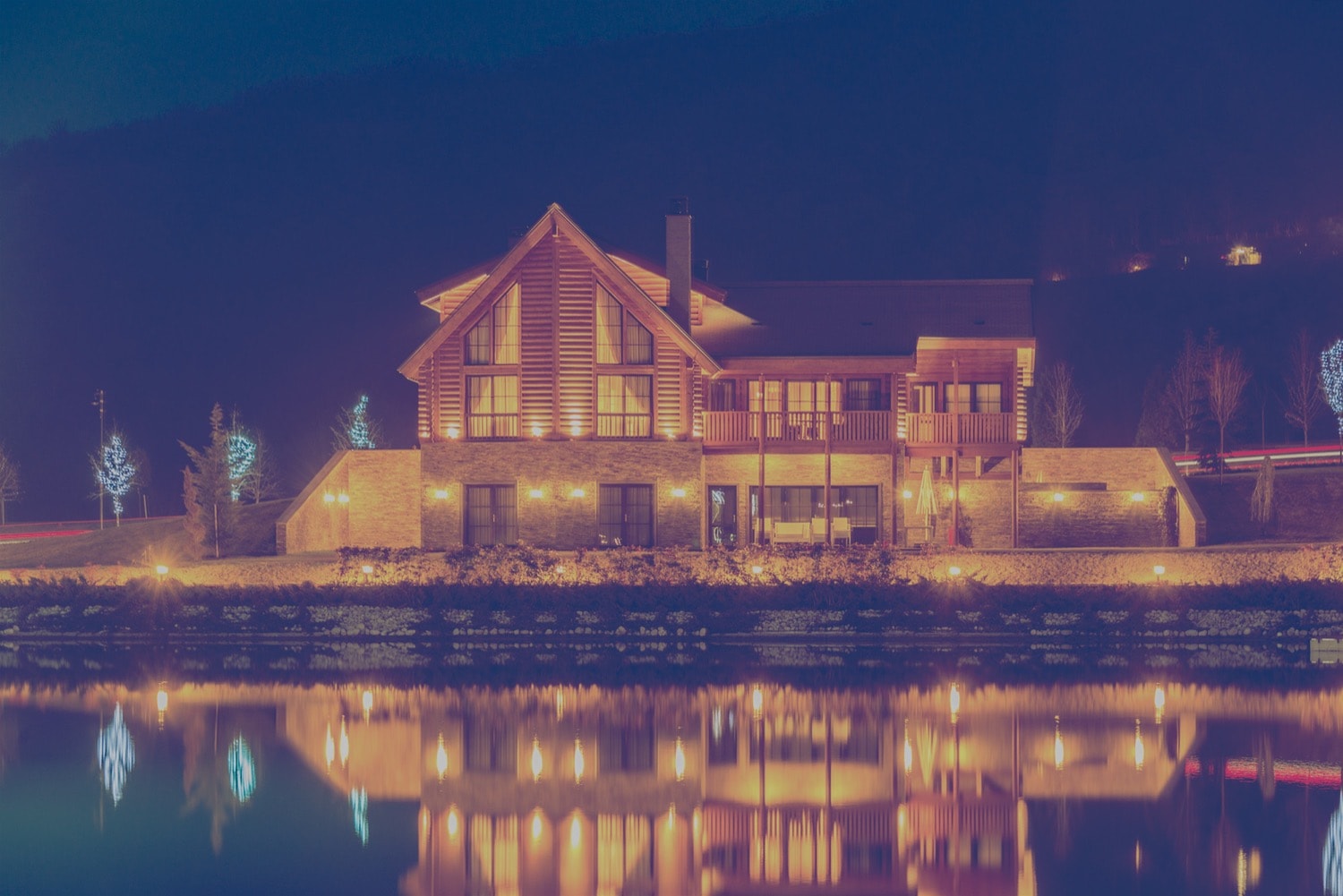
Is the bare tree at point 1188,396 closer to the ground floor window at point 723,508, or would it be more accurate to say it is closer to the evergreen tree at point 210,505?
the ground floor window at point 723,508

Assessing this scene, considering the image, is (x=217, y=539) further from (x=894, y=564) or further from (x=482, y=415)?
(x=894, y=564)

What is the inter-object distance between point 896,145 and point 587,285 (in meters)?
109

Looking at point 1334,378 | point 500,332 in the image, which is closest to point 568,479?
point 500,332

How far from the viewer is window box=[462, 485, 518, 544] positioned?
1608 inches

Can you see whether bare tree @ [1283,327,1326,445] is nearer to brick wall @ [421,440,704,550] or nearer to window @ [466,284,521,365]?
brick wall @ [421,440,704,550]

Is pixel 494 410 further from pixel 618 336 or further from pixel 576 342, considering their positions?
pixel 618 336

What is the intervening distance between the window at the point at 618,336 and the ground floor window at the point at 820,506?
5.25m

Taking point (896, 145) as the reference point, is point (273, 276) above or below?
below

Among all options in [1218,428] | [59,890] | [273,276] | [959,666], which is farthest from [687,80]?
[59,890]

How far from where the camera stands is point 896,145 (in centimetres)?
14475

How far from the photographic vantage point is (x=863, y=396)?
43.0 meters

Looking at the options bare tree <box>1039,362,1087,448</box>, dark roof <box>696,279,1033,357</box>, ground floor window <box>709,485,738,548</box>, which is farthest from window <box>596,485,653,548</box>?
bare tree <box>1039,362,1087,448</box>

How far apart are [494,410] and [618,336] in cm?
350

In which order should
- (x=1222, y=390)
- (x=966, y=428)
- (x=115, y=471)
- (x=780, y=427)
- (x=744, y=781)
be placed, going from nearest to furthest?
(x=744, y=781)
(x=966, y=428)
(x=780, y=427)
(x=1222, y=390)
(x=115, y=471)
